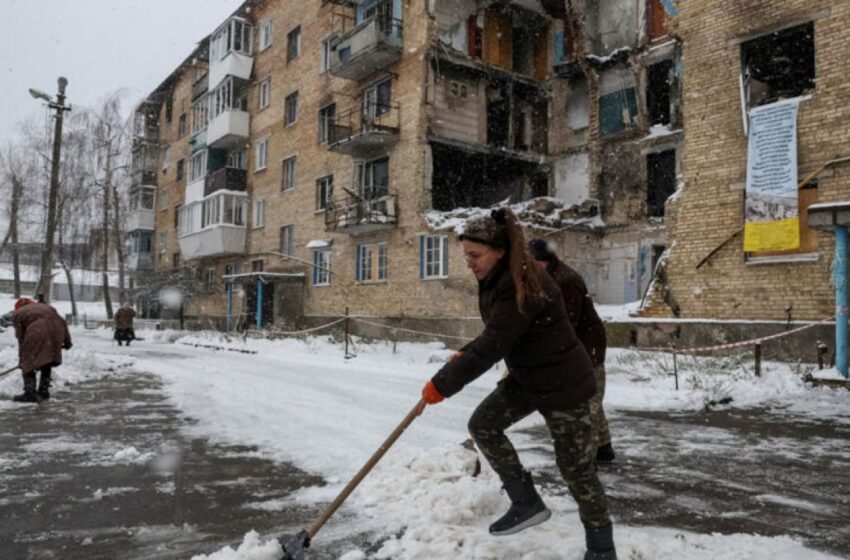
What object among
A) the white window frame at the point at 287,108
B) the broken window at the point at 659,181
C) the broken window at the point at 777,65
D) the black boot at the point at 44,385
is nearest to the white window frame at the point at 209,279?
the white window frame at the point at 287,108

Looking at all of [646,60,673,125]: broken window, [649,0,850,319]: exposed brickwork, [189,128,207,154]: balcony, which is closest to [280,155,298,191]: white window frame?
[189,128,207,154]: balcony

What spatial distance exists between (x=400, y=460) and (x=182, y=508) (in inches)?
61.9

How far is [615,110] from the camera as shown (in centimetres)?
2184

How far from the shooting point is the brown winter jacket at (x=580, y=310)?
4.95 meters

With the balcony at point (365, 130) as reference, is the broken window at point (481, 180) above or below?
below

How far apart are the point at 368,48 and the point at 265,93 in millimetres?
11094

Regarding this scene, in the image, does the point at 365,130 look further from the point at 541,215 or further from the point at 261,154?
the point at 261,154

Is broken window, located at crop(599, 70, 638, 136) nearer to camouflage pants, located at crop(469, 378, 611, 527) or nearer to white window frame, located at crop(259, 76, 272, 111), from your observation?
white window frame, located at crop(259, 76, 272, 111)

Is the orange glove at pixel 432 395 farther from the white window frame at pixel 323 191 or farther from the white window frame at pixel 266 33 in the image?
the white window frame at pixel 266 33

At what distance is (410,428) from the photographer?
22.5 ft

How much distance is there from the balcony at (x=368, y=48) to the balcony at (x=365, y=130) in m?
1.45

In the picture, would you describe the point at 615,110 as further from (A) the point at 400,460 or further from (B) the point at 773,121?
(A) the point at 400,460

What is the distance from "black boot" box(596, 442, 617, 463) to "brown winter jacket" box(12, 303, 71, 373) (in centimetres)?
744

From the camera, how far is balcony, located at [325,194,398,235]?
21500 millimetres
